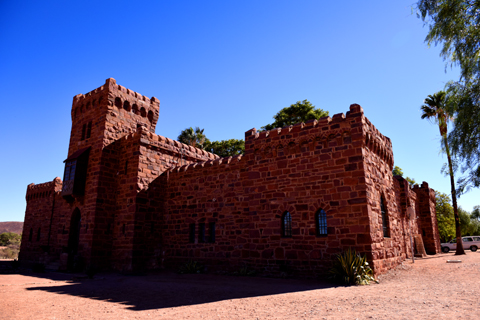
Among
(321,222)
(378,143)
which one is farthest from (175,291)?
(378,143)

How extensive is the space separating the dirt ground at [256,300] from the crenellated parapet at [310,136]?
16.7 ft

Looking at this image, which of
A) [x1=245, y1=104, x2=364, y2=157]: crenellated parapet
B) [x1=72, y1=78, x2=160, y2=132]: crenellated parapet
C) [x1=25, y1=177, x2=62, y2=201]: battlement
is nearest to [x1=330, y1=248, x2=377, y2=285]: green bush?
[x1=245, y1=104, x2=364, y2=157]: crenellated parapet

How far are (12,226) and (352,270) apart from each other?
100353 mm

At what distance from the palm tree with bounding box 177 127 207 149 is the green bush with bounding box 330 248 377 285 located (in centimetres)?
2660

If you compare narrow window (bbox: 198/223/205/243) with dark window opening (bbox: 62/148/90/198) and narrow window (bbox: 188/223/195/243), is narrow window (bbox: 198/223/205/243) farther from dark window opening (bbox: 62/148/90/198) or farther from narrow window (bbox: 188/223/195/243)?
dark window opening (bbox: 62/148/90/198)

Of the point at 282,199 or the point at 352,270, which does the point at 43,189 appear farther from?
the point at 352,270

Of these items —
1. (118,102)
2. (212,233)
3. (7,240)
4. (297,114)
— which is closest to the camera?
(212,233)

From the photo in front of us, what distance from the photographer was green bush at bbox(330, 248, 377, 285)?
9562 mm

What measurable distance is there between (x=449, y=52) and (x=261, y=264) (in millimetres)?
10034

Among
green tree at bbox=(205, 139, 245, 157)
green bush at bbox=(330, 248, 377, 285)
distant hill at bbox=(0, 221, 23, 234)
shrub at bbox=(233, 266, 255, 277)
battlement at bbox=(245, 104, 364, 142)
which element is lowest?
shrub at bbox=(233, 266, 255, 277)

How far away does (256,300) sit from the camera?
7.56m

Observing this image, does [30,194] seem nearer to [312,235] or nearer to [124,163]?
[124,163]

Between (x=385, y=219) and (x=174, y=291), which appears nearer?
(x=174, y=291)

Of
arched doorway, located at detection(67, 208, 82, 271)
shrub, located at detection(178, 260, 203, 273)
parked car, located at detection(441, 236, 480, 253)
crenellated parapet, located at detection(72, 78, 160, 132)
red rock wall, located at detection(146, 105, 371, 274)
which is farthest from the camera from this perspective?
parked car, located at detection(441, 236, 480, 253)
